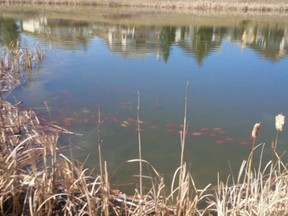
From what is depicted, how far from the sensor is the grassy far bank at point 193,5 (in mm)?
34281

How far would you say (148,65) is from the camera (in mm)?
13055

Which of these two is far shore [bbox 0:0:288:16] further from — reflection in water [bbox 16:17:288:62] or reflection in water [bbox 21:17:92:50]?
reflection in water [bbox 21:17:92:50]

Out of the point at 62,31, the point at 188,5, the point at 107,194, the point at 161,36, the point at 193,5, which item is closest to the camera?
the point at 107,194

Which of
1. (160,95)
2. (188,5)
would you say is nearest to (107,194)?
(160,95)

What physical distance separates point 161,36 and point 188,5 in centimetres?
1484

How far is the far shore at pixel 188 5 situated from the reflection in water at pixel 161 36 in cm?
740

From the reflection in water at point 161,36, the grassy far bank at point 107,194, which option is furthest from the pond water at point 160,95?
the grassy far bank at point 107,194

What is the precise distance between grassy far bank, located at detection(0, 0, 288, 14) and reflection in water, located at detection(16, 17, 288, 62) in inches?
299

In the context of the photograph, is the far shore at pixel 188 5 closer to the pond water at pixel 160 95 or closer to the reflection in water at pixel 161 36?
the reflection in water at pixel 161 36

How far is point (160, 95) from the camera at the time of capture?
934 centimetres

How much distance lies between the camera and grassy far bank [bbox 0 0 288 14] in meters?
34.3

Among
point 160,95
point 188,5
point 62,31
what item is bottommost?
point 160,95

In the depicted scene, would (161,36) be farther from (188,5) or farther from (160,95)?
(188,5)

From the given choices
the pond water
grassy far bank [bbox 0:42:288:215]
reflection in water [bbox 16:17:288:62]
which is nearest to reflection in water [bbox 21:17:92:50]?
reflection in water [bbox 16:17:288:62]
